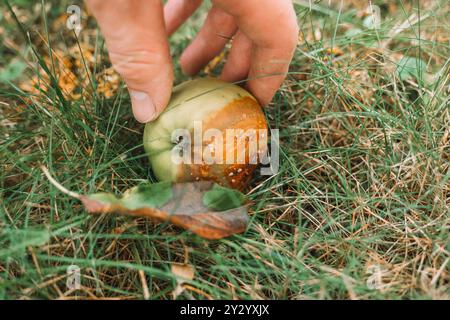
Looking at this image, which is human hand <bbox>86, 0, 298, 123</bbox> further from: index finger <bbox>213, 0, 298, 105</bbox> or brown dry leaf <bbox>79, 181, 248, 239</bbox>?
brown dry leaf <bbox>79, 181, 248, 239</bbox>

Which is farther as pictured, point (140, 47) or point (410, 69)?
point (410, 69)

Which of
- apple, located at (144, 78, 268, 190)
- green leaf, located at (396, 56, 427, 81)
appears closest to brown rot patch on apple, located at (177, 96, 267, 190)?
apple, located at (144, 78, 268, 190)

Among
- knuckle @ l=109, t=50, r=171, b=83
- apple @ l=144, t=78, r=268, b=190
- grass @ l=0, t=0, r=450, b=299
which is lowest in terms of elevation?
grass @ l=0, t=0, r=450, b=299

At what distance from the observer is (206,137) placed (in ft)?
4.24

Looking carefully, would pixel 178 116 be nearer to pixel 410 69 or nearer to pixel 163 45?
pixel 163 45

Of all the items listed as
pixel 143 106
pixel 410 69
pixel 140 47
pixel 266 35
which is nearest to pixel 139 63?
pixel 140 47

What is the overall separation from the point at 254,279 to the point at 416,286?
406mm

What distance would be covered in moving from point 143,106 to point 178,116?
11 centimetres

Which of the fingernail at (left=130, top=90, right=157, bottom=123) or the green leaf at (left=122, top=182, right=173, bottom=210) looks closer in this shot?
the green leaf at (left=122, top=182, right=173, bottom=210)

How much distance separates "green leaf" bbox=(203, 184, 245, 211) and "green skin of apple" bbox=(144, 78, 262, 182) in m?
0.14

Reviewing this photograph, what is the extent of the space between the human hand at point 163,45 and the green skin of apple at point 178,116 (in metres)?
0.04

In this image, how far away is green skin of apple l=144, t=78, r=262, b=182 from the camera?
1308 millimetres
